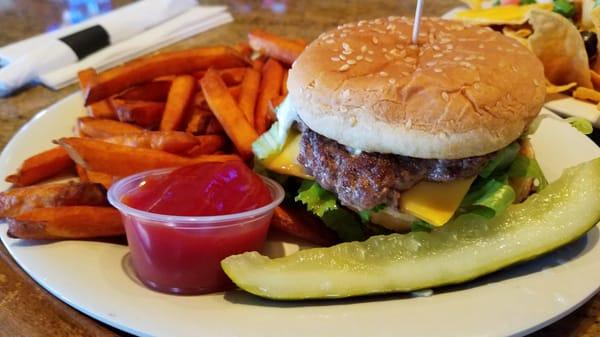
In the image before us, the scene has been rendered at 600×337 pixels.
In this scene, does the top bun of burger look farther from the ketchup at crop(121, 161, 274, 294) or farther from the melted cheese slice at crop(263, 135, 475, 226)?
the ketchup at crop(121, 161, 274, 294)

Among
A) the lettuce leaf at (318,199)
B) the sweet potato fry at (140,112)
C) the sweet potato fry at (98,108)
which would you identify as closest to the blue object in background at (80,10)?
the sweet potato fry at (98,108)

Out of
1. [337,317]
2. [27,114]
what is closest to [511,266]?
[337,317]

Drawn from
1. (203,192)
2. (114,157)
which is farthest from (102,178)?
(203,192)

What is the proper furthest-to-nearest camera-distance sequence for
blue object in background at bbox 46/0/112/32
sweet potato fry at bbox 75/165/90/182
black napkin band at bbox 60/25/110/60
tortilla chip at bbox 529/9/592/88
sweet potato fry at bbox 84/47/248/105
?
blue object in background at bbox 46/0/112/32 < black napkin band at bbox 60/25/110/60 < tortilla chip at bbox 529/9/592/88 < sweet potato fry at bbox 84/47/248/105 < sweet potato fry at bbox 75/165/90/182

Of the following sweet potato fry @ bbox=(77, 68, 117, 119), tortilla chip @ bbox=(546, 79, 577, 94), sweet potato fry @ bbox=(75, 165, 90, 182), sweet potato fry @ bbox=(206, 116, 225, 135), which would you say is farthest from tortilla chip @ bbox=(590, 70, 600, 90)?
sweet potato fry @ bbox=(75, 165, 90, 182)

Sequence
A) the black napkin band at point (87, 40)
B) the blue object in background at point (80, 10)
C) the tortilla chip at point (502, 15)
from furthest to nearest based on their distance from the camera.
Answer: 1. the blue object in background at point (80, 10)
2. the black napkin band at point (87, 40)
3. the tortilla chip at point (502, 15)

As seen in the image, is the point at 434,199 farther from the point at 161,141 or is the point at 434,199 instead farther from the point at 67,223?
the point at 67,223

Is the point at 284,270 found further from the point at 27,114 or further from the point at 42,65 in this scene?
the point at 42,65

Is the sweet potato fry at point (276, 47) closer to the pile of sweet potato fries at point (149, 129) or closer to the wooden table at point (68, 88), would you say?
the pile of sweet potato fries at point (149, 129)
